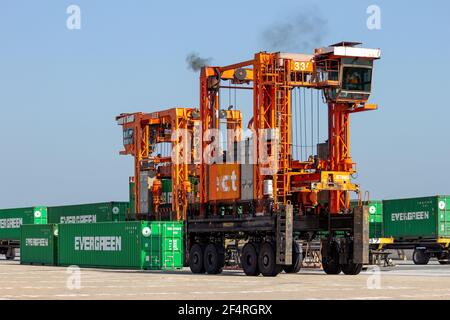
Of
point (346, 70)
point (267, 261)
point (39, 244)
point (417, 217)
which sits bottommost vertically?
point (39, 244)

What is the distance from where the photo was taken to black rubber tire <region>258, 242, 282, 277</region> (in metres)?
37.8

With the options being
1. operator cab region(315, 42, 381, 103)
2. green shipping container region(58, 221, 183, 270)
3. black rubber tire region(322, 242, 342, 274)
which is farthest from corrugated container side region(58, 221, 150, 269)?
operator cab region(315, 42, 381, 103)

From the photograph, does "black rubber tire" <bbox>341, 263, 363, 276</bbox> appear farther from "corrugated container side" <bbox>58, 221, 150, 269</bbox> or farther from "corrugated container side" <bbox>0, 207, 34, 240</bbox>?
"corrugated container side" <bbox>0, 207, 34, 240</bbox>

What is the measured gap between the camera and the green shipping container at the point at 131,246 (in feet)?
155

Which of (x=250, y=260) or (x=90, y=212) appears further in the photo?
(x=90, y=212)

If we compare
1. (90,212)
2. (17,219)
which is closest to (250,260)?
(90,212)

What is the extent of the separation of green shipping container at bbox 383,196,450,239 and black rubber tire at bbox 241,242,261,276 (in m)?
22.9

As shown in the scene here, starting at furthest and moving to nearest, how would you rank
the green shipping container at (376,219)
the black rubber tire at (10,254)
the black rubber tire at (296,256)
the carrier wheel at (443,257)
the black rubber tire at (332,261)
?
1. the black rubber tire at (10,254)
2. the green shipping container at (376,219)
3. the carrier wheel at (443,257)
4. the black rubber tire at (332,261)
5. the black rubber tire at (296,256)

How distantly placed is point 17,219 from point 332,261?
4105 centimetres

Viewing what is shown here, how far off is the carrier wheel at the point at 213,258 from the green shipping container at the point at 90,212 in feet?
72.1

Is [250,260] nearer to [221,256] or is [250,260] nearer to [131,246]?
[221,256]

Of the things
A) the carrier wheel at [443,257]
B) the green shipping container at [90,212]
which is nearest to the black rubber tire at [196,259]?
the green shipping container at [90,212]

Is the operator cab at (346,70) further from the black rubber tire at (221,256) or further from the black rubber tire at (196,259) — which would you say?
the black rubber tire at (196,259)

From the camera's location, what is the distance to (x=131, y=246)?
47.6 metres
